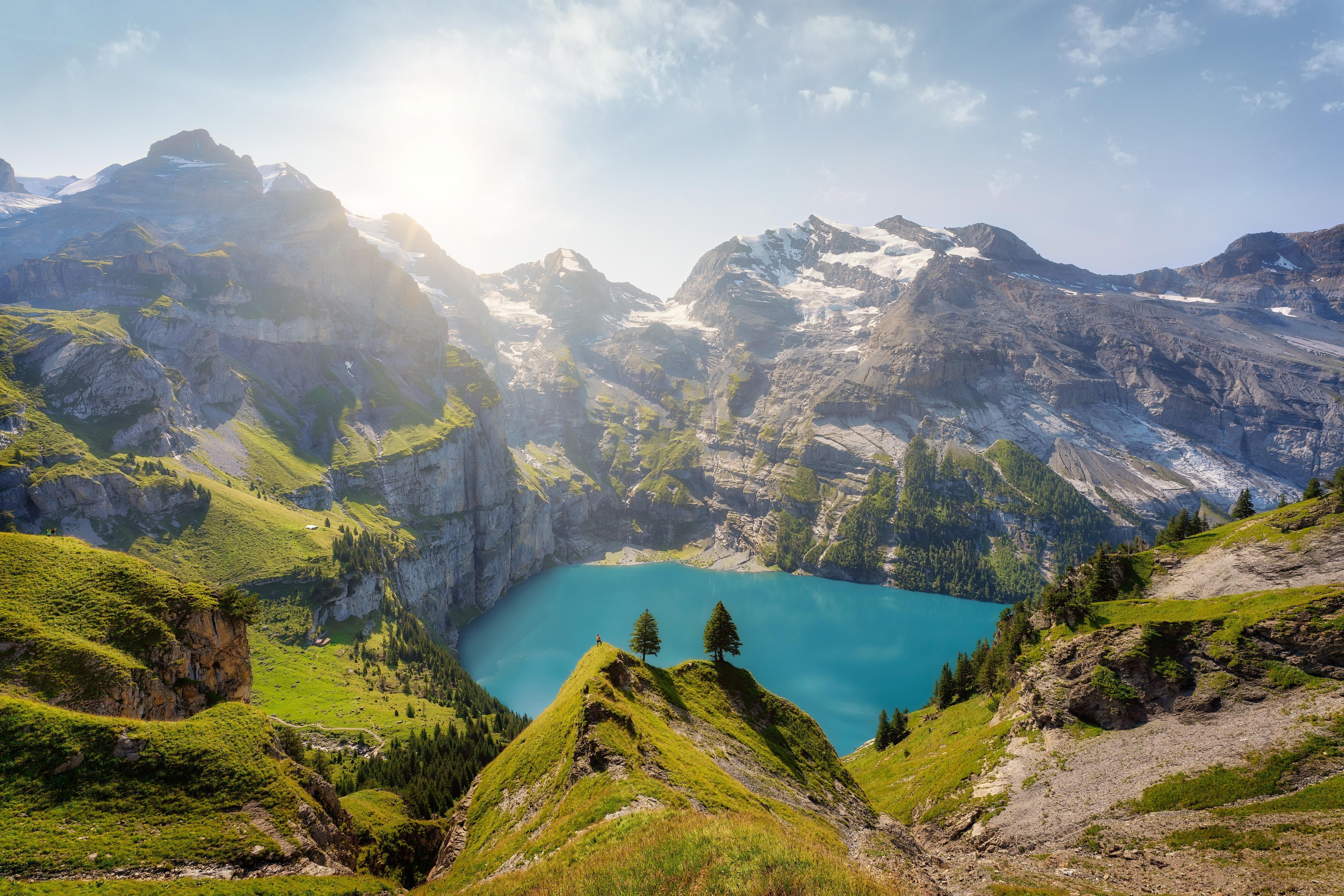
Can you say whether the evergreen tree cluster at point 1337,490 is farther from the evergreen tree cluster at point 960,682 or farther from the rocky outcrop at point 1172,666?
the evergreen tree cluster at point 960,682

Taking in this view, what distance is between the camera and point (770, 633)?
13662 cm

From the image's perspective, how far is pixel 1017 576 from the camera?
176 meters

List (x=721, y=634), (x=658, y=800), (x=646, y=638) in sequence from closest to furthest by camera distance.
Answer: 1. (x=658, y=800)
2. (x=721, y=634)
3. (x=646, y=638)

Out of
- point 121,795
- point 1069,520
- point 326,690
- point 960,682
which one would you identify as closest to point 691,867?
point 121,795

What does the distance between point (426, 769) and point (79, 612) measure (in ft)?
109

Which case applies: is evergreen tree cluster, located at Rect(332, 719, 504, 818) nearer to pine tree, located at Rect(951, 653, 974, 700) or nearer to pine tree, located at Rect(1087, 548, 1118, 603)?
pine tree, located at Rect(1087, 548, 1118, 603)

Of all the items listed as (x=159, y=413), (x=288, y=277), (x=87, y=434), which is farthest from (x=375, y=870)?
(x=288, y=277)

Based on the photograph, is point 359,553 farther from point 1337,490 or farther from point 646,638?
point 1337,490

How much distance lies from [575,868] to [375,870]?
19.9 metres

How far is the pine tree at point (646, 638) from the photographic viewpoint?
44719mm

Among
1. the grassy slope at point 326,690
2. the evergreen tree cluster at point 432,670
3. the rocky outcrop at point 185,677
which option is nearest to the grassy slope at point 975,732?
the evergreen tree cluster at point 432,670

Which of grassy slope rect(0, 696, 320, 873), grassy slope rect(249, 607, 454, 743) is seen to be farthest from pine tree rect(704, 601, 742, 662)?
grassy slope rect(249, 607, 454, 743)

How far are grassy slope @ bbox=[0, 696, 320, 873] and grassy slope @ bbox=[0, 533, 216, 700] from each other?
4030mm

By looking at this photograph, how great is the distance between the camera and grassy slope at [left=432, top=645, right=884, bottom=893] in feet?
43.9
